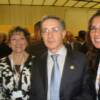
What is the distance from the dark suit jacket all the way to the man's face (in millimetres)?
150

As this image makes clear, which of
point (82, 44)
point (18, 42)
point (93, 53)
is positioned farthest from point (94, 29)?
point (82, 44)

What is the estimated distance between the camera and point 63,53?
7.82 feet

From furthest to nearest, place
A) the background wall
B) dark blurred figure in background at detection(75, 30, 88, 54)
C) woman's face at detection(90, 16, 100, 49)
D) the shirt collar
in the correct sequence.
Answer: the background wall, dark blurred figure in background at detection(75, 30, 88, 54), the shirt collar, woman's face at detection(90, 16, 100, 49)

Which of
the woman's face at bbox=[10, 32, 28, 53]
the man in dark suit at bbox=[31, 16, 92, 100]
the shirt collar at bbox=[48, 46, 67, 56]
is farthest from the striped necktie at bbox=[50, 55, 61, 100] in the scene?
the woman's face at bbox=[10, 32, 28, 53]

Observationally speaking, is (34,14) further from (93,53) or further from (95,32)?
(95,32)

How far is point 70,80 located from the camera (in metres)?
2.26

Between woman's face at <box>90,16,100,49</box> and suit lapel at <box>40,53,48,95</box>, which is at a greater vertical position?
woman's face at <box>90,16,100,49</box>

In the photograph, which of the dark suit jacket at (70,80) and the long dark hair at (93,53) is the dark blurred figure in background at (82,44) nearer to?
the long dark hair at (93,53)

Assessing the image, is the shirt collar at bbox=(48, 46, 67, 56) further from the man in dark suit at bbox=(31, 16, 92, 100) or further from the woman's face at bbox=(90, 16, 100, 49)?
the woman's face at bbox=(90, 16, 100, 49)

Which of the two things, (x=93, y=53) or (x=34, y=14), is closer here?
(x=93, y=53)

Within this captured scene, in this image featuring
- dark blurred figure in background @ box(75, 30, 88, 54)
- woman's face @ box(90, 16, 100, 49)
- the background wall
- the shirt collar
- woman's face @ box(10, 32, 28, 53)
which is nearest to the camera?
woman's face @ box(90, 16, 100, 49)

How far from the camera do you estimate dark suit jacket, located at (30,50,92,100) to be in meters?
2.25

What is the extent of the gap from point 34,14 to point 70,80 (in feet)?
42.0

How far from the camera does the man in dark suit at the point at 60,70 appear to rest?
2.26 m
